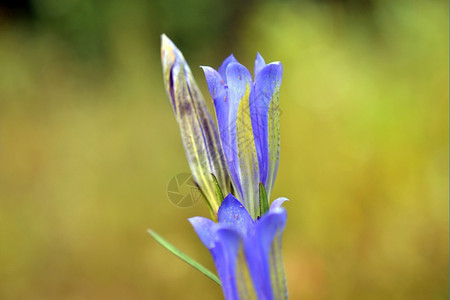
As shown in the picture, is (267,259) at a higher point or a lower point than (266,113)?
lower

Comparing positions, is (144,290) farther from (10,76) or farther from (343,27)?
(343,27)

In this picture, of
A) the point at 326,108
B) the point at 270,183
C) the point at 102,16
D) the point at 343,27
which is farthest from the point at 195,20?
the point at 270,183

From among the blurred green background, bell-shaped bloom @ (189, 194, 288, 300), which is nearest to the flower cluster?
bell-shaped bloom @ (189, 194, 288, 300)

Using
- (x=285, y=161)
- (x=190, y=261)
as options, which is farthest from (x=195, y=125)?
(x=285, y=161)

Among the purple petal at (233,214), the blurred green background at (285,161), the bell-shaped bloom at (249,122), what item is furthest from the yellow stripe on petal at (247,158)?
the blurred green background at (285,161)

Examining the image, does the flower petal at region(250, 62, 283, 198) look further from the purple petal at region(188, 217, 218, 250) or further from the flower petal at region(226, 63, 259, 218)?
the purple petal at region(188, 217, 218, 250)

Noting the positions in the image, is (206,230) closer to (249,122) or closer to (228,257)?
(228,257)
